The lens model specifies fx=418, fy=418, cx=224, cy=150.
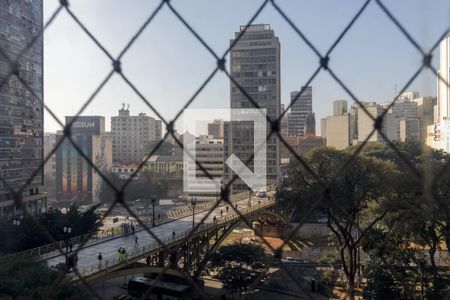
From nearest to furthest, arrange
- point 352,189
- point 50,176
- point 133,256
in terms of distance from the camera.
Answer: point 352,189, point 133,256, point 50,176

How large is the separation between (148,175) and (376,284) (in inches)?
450

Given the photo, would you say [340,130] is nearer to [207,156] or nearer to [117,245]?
[207,156]

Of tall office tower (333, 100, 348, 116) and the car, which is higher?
tall office tower (333, 100, 348, 116)

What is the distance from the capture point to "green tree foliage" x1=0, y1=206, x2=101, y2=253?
19.1ft

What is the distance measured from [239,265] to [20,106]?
18.8ft

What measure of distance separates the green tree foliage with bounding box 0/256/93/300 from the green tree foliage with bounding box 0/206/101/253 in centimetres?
191

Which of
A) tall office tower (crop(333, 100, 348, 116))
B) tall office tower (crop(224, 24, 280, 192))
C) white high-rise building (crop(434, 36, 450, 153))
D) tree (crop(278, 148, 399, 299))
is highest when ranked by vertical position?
tall office tower (crop(224, 24, 280, 192))

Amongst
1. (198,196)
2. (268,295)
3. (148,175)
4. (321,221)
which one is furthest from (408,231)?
(148,175)

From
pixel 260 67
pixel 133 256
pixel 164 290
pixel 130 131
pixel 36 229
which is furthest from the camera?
pixel 130 131

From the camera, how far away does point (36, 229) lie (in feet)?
19.2

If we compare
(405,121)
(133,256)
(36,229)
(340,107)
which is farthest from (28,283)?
(340,107)

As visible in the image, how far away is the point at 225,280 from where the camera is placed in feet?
20.3

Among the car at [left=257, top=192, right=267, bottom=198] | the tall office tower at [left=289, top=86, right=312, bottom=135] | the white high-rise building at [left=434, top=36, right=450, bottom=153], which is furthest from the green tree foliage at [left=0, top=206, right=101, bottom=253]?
the tall office tower at [left=289, top=86, right=312, bottom=135]

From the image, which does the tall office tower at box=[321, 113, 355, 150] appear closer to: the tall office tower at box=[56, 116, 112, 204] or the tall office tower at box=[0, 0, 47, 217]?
the tall office tower at box=[56, 116, 112, 204]
